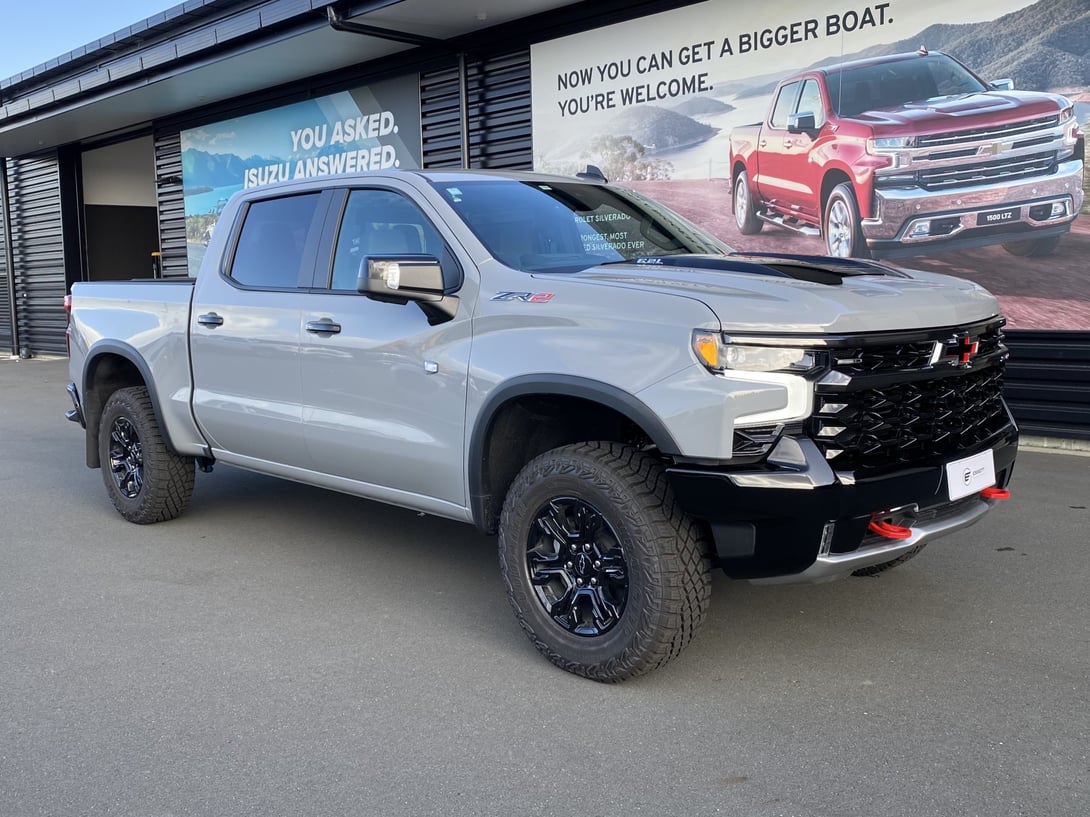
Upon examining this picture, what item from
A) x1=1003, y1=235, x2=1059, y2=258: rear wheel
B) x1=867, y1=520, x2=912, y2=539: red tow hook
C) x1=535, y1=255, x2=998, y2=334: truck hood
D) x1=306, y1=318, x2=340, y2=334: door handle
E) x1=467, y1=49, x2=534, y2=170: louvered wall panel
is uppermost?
x1=467, y1=49, x2=534, y2=170: louvered wall panel

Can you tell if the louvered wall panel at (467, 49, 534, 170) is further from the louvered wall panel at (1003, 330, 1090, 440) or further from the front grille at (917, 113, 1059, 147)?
the louvered wall panel at (1003, 330, 1090, 440)

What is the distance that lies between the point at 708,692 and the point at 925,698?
73 cm

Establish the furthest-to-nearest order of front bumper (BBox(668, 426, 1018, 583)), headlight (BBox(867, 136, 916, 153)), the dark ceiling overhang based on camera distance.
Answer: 1. the dark ceiling overhang
2. headlight (BBox(867, 136, 916, 153))
3. front bumper (BBox(668, 426, 1018, 583))

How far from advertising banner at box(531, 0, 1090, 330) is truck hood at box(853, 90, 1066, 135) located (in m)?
0.01

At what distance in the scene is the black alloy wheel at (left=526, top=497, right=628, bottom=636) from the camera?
3588 mm

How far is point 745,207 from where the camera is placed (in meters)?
9.41

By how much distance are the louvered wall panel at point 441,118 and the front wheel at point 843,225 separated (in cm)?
485

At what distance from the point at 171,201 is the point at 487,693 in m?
15.1

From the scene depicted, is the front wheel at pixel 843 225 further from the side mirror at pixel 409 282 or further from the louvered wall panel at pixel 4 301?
the louvered wall panel at pixel 4 301

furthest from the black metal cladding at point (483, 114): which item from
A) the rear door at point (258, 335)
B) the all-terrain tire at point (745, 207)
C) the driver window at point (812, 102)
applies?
the rear door at point (258, 335)

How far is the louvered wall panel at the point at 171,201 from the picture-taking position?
1656 cm

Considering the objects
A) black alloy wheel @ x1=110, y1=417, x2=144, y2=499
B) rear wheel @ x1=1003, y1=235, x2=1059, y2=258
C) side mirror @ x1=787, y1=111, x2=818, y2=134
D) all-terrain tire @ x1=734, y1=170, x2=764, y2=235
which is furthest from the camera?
all-terrain tire @ x1=734, y1=170, x2=764, y2=235


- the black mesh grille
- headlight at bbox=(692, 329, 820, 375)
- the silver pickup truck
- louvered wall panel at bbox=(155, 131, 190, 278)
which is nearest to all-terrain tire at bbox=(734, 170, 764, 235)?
A: the silver pickup truck

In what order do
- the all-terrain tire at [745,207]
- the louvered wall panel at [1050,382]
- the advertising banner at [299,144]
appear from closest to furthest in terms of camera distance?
1. the louvered wall panel at [1050,382]
2. the all-terrain tire at [745,207]
3. the advertising banner at [299,144]
